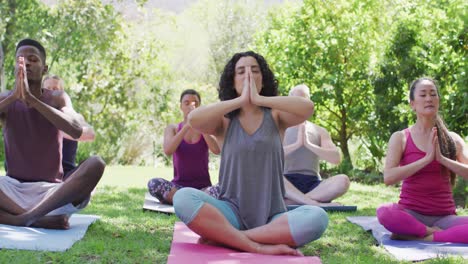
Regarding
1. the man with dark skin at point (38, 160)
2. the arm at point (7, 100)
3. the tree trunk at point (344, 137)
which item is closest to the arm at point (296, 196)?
the man with dark skin at point (38, 160)

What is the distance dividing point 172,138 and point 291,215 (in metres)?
2.74

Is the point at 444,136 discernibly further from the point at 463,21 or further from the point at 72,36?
the point at 72,36

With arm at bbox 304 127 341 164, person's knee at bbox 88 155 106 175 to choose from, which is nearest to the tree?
arm at bbox 304 127 341 164

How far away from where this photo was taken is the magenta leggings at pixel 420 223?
4871 mm

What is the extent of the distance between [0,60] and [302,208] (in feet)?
32.0

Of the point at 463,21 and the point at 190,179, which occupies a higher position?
the point at 463,21

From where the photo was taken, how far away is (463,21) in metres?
8.51

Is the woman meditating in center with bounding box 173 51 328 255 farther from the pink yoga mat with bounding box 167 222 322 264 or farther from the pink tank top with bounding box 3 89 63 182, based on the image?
the pink tank top with bounding box 3 89 63 182

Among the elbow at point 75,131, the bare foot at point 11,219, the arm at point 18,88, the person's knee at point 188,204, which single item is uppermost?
the arm at point 18,88

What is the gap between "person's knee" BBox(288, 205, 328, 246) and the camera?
14.0ft

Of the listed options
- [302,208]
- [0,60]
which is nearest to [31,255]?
[302,208]

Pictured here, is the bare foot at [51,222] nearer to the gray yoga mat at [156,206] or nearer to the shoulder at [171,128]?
the gray yoga mat at [156,206]

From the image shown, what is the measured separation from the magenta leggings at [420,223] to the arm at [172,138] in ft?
7.31

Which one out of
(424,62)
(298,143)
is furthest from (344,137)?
(298,143)
